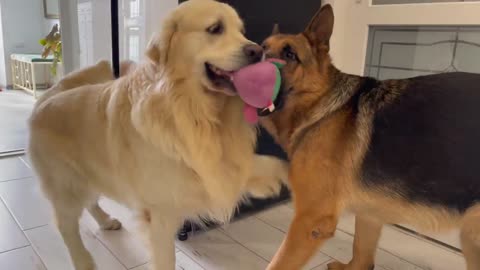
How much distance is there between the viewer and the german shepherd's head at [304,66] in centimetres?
134

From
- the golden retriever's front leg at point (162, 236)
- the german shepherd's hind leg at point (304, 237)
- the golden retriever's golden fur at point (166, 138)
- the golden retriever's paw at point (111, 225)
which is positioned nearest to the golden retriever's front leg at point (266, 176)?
the golden retriever's golden fur at point (166, 138)

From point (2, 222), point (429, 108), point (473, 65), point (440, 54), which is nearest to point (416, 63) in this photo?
point (440, 54)

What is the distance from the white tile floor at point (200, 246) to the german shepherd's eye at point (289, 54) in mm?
1011

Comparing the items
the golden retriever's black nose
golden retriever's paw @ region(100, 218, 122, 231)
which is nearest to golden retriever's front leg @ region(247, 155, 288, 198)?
the golden retriever's black nose

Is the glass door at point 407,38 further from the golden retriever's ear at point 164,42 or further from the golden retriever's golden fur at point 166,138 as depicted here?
the golden retriever's ear at point 164,42

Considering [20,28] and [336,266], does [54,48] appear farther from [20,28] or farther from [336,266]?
[336,266]

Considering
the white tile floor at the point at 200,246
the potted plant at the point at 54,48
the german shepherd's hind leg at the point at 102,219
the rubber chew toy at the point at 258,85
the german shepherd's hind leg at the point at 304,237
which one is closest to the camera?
the rubber chew toy at the point at 258,85

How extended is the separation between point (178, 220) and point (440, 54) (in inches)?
65.2

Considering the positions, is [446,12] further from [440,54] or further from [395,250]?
[395,250]

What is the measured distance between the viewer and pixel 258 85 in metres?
1.15

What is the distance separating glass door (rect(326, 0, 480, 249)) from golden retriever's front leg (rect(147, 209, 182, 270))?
146 centimetres

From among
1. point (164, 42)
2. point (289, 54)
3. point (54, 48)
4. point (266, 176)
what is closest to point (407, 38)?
point (289, 54)

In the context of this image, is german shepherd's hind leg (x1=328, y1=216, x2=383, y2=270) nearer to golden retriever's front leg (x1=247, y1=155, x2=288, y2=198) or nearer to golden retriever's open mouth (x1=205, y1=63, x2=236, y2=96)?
golden retriever's front leg (x1=247, y1=155, x2=288, y2=198)

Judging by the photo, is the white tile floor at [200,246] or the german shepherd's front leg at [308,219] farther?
the white tile floor at [200,246]
